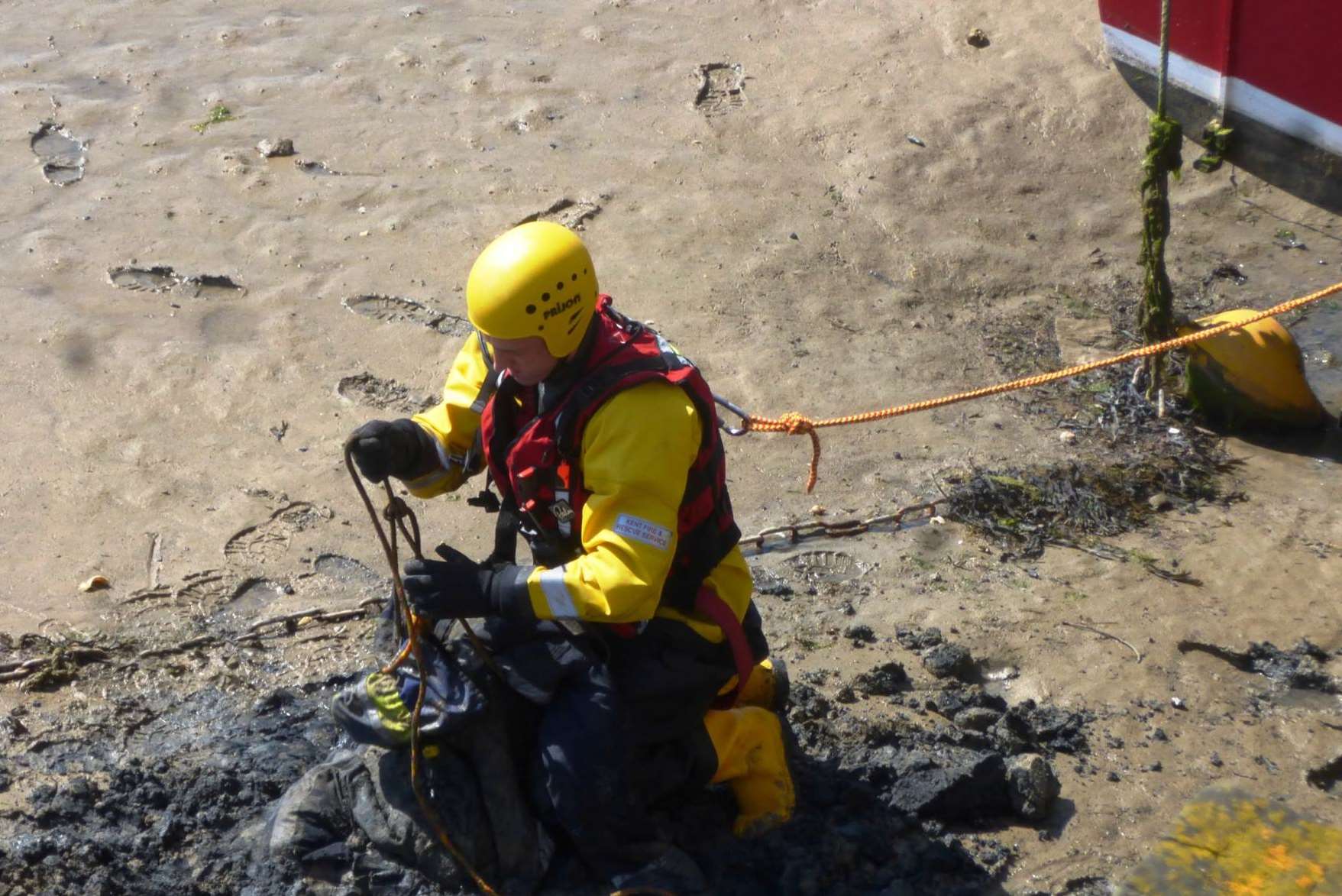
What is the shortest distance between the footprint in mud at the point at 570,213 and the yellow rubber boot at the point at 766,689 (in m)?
3.62

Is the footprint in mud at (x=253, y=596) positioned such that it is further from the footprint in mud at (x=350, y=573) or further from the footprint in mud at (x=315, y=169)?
the footprint in mud at (x=315, y=169)

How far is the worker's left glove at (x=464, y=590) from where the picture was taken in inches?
125

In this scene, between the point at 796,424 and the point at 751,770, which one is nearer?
the point at 751,770

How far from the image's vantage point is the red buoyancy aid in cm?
323

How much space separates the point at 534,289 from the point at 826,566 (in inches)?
93.6

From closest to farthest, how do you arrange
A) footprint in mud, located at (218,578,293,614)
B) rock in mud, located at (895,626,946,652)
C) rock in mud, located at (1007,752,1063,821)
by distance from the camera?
rock in mud, located at (1007,752,1063,821), rock in mud, located at (895,626,946,652), footprint in mud, located at (218,578,293,614)

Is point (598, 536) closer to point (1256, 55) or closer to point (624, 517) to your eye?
point (624, 517)

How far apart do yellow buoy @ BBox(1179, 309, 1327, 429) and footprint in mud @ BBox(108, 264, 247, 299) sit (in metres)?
4.52

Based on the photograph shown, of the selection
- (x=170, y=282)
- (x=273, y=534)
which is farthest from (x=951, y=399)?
(x=170, y=282)

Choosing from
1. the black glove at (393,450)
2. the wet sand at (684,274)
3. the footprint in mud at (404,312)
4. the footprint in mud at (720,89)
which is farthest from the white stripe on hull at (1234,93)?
the black glove at (393,450)

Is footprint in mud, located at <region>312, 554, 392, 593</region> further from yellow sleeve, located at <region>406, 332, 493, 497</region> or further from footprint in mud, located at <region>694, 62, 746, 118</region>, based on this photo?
footprint in mud, located at <region>694, 62, 746, 118</region>

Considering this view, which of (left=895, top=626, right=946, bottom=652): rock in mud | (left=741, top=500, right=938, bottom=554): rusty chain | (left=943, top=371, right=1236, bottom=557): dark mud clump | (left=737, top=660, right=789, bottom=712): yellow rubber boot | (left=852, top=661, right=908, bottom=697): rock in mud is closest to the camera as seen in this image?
(left=737, top=660, right=789, bottom=712): yellow rubber boot

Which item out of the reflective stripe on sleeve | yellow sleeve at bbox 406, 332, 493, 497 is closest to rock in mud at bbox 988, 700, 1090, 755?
the reflective stripe on sleeve

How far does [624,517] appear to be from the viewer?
315 centimetres
